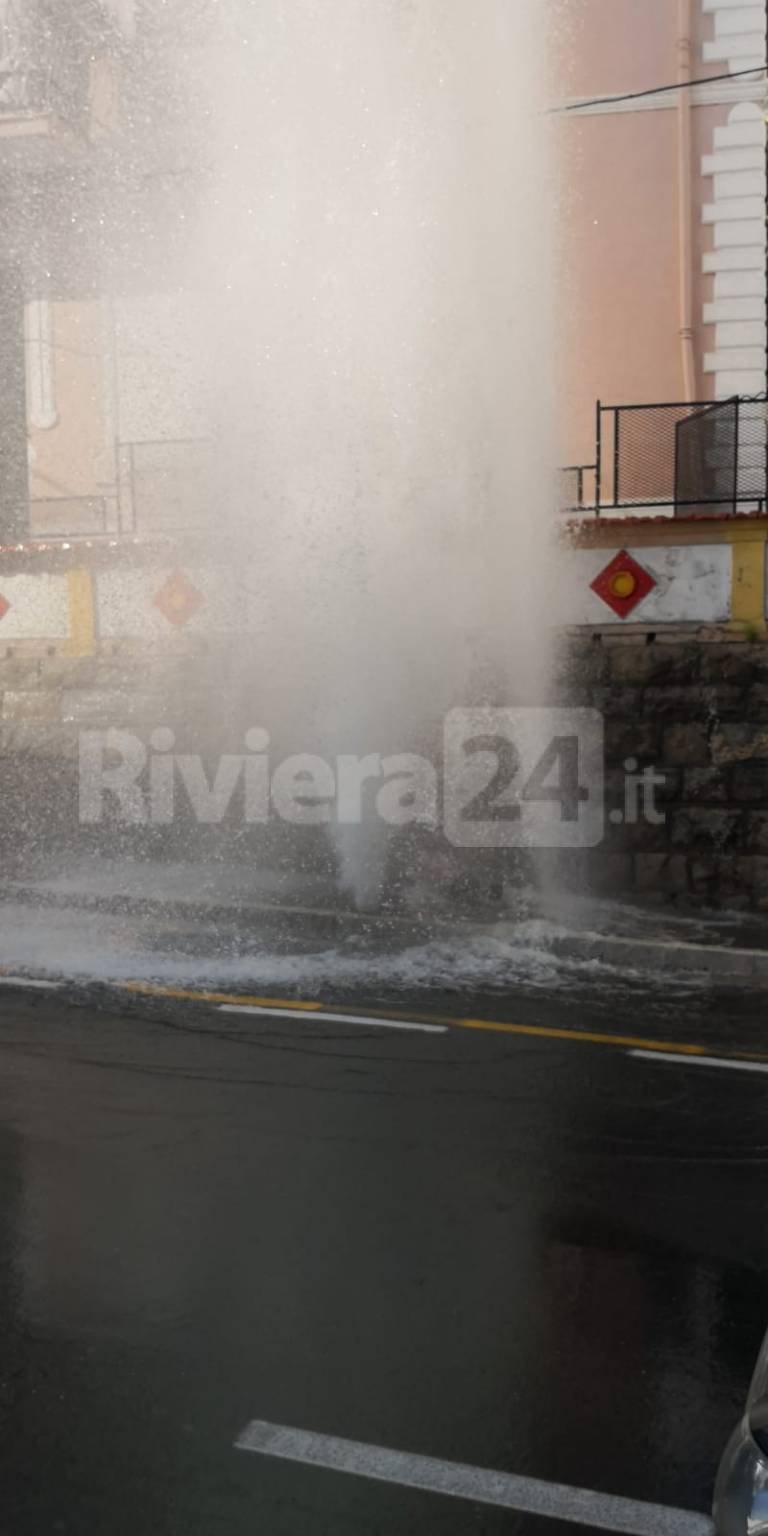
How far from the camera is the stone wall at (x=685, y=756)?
11.0 meters

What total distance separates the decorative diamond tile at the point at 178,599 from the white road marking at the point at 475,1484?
9654 mm

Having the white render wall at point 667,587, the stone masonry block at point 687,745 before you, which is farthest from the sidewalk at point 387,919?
the white render wall at point 667,587

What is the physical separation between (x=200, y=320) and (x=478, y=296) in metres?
2.73

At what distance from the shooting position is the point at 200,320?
12266 millimetres

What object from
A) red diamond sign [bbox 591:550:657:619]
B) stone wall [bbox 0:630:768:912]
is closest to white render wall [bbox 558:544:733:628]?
red diamond sign [bbox 591:550:657:619]

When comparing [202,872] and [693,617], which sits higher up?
[693,617]

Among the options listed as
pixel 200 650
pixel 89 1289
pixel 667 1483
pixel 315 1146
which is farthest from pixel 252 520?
pixel 667 1483

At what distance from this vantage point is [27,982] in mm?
8008

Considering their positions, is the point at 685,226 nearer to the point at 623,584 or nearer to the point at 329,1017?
the point at 623,584

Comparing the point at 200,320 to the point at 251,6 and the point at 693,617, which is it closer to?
the point at 251,6

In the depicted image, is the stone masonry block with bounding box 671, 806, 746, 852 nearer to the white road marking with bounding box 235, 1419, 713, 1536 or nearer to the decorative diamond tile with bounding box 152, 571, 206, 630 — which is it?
the decorative diamond tile with bounding box 152, 571, 206, 630

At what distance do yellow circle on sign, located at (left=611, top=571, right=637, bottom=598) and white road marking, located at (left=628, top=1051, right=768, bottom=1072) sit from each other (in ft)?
18.5

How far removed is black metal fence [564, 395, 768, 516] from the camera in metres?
11.8

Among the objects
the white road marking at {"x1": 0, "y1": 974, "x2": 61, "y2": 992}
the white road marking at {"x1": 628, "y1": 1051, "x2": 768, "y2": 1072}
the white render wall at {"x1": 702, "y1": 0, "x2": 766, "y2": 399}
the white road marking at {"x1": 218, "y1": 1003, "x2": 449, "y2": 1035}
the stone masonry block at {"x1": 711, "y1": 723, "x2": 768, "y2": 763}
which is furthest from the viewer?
the white render wall at {"x1": 702, "y1": 0, "x2": 766, "y2": 399}
